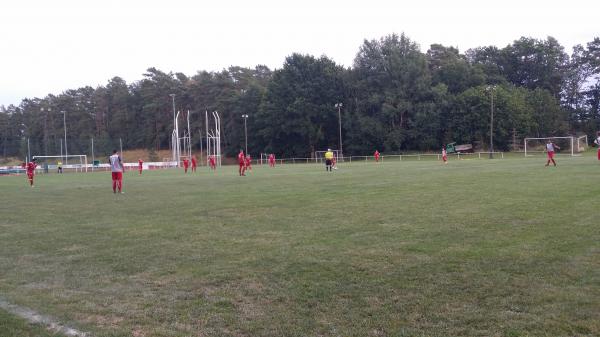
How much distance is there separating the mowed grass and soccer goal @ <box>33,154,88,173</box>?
54770 mm

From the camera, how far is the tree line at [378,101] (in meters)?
73.8

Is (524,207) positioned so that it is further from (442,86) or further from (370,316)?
(442,86)

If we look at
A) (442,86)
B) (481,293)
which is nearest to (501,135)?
(442,86)

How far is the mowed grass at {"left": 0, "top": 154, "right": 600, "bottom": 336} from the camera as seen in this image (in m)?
4.65

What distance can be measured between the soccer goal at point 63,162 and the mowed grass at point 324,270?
180ft

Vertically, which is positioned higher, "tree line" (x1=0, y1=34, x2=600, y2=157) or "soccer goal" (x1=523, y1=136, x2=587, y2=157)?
"tree line" (x1=0, y1=34, x2=600, y2=157)

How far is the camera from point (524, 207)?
1073cm

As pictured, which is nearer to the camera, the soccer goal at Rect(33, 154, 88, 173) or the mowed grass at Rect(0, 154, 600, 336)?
the mowed grass at Rect(0, 154, 600, 336)

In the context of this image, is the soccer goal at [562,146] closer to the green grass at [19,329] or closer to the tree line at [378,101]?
the tree line at [378,101]

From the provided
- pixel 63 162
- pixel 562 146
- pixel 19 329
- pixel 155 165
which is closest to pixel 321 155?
pixel 155 165

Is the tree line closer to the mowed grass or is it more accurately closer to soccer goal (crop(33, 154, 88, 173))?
soccer goal (crop(33, 154, 88, 173))

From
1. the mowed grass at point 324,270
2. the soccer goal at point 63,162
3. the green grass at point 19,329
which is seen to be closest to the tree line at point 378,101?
the soccer goal at point 63,162

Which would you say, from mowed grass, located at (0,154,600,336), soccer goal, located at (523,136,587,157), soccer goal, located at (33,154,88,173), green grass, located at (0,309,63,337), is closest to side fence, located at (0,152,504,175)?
soccer goal, located at (33,154,88,173)

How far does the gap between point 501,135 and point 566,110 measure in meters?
21.7
